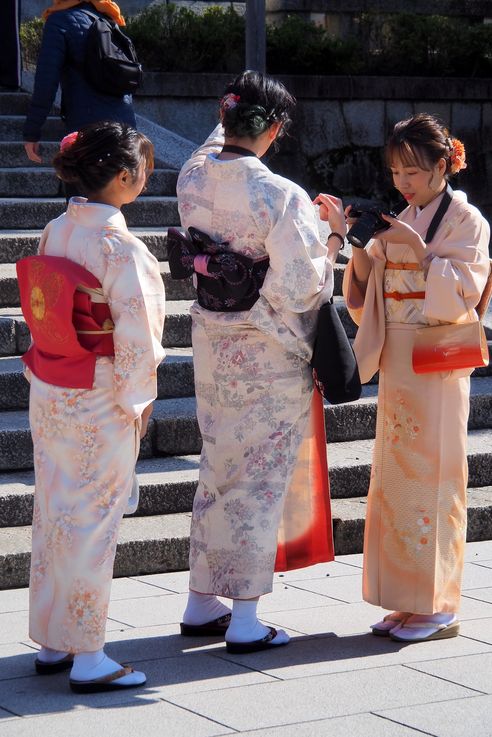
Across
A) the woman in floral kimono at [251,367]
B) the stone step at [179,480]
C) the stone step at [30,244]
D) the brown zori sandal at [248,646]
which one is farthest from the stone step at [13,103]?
the brown zori sandal at [248,646]

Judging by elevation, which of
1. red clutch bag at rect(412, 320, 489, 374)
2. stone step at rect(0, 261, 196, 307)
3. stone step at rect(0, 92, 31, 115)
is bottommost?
stone step at rect(0, 261, 196, 307)

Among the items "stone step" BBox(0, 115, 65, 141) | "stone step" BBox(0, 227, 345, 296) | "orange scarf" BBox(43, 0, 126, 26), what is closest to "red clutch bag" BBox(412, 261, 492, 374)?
"orange scarf" BBox(43, 0, 126, 26)

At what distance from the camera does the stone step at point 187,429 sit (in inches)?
220

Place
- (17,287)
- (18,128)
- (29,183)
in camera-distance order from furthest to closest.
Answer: (18,128) → (29,183) → (17,287)

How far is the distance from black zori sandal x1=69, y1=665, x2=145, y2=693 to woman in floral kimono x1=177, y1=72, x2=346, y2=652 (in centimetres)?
50

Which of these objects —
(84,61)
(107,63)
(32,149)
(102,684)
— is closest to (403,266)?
(102,684)

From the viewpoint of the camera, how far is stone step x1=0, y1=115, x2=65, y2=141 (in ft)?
30.0

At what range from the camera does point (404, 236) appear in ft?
13.9

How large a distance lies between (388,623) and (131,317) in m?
1.49

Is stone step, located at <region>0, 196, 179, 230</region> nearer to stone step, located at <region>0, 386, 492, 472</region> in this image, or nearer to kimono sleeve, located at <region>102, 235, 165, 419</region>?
stone step, located at <region>0, 386, 492, 472</region>

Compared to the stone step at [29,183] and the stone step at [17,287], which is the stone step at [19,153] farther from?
the stone step at [17,287]

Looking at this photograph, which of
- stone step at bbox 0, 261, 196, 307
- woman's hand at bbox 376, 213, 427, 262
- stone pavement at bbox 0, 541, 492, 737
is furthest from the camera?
stone step at bbox 0, 261, 196, 307

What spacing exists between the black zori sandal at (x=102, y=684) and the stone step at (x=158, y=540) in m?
1.16

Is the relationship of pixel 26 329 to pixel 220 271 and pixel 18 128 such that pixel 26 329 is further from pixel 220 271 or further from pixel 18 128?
pixel 18 128
